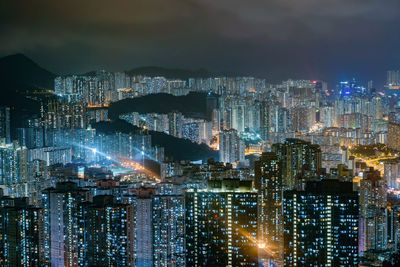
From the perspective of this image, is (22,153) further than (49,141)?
No

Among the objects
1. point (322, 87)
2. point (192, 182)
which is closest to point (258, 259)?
point (192, 182)

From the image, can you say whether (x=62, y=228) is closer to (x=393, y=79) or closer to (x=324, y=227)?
(x=324, y=227)

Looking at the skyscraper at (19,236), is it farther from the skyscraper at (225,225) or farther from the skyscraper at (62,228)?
the skyscraper at (225,225)

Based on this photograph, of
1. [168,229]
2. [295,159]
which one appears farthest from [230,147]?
[168,229]

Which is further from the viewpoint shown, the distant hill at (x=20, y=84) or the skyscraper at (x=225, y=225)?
the distant hill at (x=20, y=84)

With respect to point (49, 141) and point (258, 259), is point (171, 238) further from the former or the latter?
point (49, 141)

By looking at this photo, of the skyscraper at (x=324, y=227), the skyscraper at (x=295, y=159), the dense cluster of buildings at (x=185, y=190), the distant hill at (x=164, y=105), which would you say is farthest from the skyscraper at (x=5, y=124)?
the skyscraper at (x=324, y=227)
